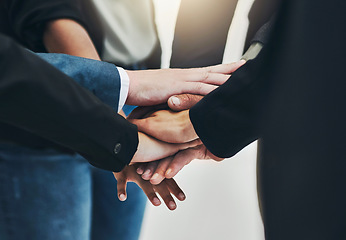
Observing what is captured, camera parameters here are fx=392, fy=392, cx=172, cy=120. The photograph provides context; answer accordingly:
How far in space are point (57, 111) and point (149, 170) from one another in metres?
0.30

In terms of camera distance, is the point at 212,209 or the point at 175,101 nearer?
the point at 175,101

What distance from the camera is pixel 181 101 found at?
771 millimetres

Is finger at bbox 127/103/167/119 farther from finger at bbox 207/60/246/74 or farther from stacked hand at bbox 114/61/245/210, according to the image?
finger at bbox 207/60/246/74

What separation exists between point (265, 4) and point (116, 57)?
33 centimetres

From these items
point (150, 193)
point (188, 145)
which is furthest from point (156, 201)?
point (188, 145)

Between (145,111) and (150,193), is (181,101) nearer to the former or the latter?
(145,111)

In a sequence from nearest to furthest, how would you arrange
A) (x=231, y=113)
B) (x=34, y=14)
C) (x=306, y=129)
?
(x=306, y=129), (x=231, y=113), (x=34, y=14)

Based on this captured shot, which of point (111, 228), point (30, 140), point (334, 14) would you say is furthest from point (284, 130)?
point (111, 228)

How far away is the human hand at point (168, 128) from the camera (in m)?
0.76

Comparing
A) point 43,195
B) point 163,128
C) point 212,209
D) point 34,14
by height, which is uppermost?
point 34,14

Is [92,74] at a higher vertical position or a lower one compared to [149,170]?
higher

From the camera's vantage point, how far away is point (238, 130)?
652 mm

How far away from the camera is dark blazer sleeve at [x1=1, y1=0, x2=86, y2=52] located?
28.5 inches

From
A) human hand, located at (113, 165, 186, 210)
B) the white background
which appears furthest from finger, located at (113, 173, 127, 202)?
the white background
